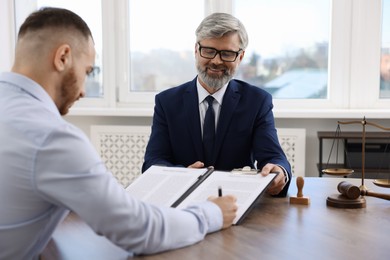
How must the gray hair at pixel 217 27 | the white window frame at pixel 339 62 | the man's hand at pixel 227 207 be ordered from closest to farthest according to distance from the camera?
the man's hand at pixel 227 207 → the gray hair at pixel 217 27 → the white window frame at pixel 339 62

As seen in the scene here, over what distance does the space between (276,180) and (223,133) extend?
577mm

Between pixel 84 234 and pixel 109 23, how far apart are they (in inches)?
122

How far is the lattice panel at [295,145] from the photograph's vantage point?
400cm

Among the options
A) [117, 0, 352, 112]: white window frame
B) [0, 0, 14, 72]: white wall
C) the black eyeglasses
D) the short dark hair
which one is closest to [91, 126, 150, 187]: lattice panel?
[117, 0, 352, 112]: white window frame

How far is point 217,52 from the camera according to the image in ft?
7.60

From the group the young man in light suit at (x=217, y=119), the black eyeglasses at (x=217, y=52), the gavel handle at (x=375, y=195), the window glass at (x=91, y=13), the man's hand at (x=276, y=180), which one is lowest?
the gavel handle at (x=375, y=195)

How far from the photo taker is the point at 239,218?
148 centimetres

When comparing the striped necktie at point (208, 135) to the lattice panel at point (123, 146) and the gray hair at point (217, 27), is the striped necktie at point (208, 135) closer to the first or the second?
the gray hair at point (217, 27)

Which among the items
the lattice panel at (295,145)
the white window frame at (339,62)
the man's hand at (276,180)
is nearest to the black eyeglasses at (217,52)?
the man's hand at (276,180)

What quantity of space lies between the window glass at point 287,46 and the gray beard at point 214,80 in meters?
1.93

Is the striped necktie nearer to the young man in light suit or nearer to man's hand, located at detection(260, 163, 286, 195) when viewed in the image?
the young man in light suit

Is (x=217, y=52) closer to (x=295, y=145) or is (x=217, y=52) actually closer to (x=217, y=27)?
(x=217, y=27)

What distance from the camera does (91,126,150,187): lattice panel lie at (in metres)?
4.20

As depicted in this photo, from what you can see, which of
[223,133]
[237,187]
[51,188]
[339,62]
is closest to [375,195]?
[237,187]
